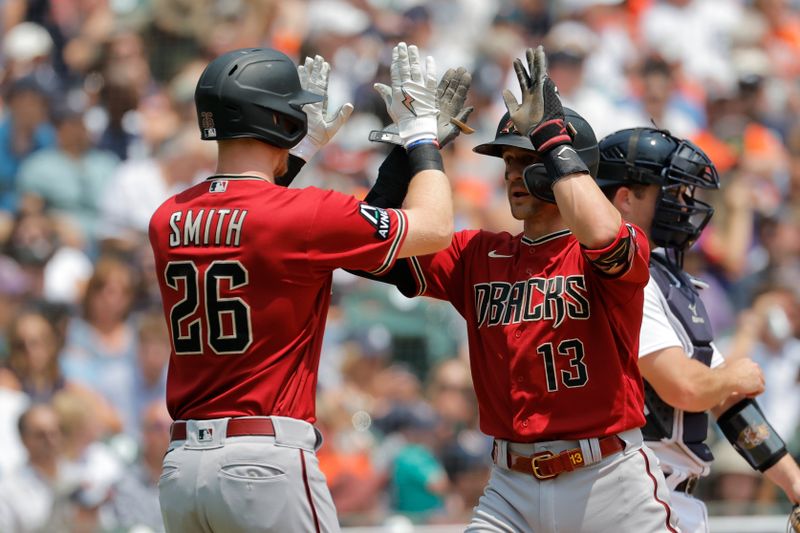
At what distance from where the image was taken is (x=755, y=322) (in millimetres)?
8414

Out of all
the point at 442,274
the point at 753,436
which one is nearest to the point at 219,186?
the point at 442,274

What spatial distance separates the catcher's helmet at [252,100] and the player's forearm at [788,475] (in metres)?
2.24

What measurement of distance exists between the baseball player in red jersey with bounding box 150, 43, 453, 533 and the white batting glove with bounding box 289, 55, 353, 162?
51 cm

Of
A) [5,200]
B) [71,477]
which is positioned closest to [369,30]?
[5,200]

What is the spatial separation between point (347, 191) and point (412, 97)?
5272 mm

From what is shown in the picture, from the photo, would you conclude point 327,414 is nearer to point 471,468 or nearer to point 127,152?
point 471,468

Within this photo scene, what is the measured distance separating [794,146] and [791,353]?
254cm

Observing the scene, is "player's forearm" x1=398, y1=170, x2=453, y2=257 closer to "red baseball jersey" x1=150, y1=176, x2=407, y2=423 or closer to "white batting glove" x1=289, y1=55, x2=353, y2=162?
"red baseball jersey" x1=150, y1=176, x2=407, y2=423

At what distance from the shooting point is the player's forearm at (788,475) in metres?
4.49

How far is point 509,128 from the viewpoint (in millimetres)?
4008

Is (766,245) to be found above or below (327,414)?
above

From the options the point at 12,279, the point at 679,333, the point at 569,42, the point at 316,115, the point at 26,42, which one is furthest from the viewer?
the point at 569,42

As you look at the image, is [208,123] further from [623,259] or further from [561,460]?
[561,460]

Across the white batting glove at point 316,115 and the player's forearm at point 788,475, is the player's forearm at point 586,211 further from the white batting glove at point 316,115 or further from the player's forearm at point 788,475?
the player's forearm at point 788,475
